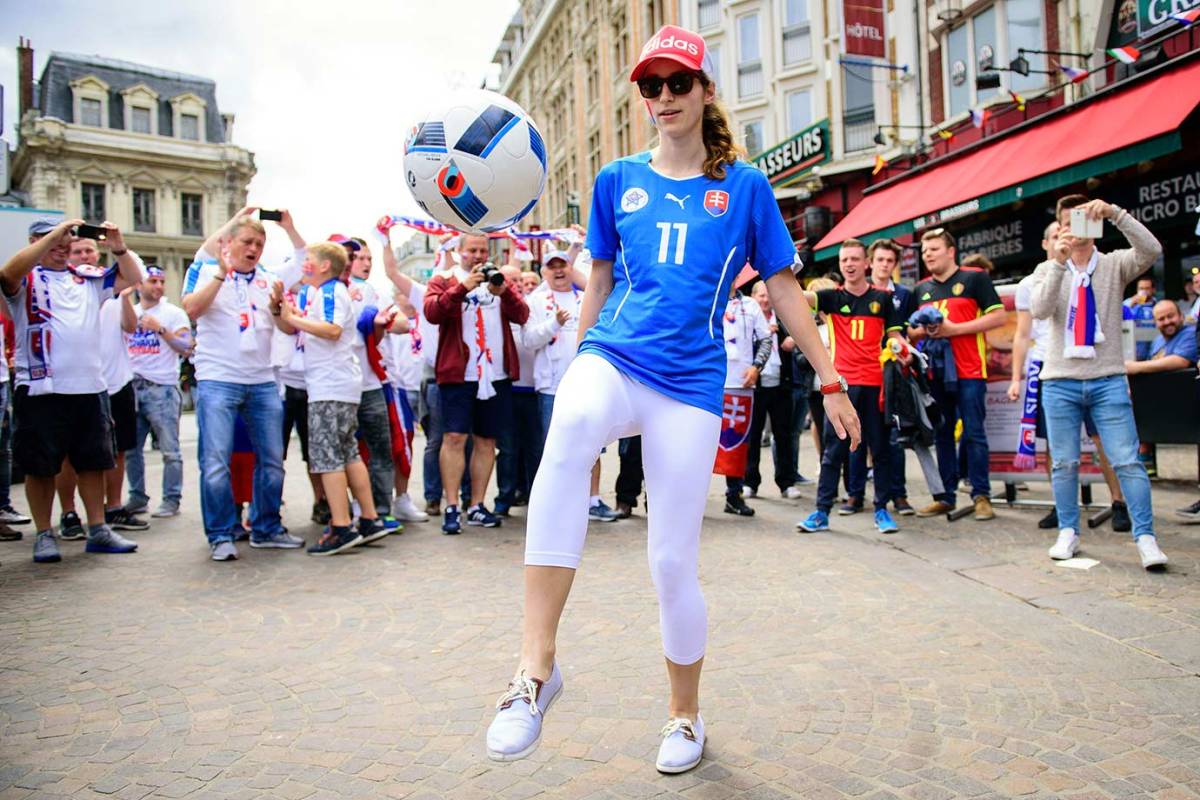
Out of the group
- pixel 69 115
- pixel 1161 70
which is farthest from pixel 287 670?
pixel 69 115

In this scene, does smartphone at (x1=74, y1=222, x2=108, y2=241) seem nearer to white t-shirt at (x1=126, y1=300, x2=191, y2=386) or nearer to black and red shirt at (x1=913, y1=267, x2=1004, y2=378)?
white t-shirt at (x1=126, y1=300, x2=191, y2=386)

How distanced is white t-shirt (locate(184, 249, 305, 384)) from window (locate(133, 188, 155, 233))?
58488mm

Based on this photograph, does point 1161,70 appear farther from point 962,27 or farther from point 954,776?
point 954,776

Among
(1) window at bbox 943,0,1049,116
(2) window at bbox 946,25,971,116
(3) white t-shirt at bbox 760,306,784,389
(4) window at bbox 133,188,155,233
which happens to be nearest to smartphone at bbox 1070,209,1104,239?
(3) white t-shirt at bbox 760,306,784,389

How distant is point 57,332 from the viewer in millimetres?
6016

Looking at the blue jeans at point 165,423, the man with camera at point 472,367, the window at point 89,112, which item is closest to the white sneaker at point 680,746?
the man with camera at point 472,367

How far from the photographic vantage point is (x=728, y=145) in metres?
2.76

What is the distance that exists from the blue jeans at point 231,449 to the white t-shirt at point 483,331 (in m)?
1.47

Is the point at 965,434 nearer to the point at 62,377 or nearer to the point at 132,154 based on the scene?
the point at 62,377

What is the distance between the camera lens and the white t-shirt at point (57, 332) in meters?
5.94

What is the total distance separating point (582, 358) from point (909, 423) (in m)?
4.94

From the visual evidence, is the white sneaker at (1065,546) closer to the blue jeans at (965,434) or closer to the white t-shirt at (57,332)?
the blue jeans at (965,434)

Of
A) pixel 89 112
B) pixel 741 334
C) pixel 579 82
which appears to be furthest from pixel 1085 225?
pixel 89 112

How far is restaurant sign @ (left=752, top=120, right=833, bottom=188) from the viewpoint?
2228 centimetres
